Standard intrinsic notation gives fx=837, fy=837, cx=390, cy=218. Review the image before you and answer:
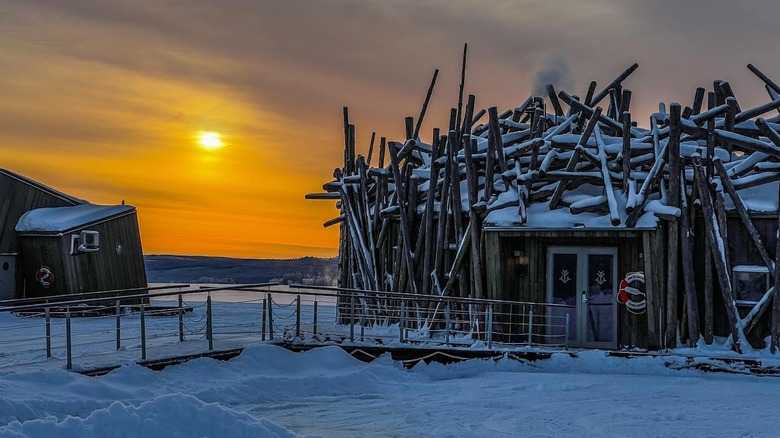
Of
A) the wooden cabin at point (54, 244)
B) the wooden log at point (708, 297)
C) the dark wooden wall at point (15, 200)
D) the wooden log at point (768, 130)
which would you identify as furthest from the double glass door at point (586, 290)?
the dark wooden wall at point (15, 200)

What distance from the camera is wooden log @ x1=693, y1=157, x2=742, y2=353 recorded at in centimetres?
1576

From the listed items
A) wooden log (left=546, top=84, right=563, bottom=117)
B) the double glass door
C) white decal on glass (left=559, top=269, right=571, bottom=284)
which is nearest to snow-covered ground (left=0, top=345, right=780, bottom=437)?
the double glass door

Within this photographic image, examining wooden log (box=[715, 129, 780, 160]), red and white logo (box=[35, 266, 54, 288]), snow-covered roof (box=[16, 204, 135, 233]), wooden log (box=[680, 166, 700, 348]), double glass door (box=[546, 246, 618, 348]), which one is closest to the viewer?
wooden log (box=[680, 166, 700, 348])

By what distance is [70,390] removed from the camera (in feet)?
34.6

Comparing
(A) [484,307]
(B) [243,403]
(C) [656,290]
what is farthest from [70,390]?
(C) [656,290]

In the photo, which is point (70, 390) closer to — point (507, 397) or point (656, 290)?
point (507, 397)

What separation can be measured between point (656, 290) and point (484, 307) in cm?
352

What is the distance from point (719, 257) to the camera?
1577 centimetres

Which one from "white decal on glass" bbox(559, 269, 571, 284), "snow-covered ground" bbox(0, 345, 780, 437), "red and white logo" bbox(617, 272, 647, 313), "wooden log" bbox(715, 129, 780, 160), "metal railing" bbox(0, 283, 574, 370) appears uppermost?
"wooden log" bbox(715, 129, 780, 160)

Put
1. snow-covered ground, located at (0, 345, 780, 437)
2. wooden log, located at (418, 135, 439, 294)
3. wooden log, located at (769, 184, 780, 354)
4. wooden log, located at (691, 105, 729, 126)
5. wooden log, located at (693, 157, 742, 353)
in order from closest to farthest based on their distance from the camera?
snow-covered ground, located at (0, 345, 780, 437)
wooden log, located at (769, 184, 780, 354)
wooden log, located at (693, 157, 742, 353)
wooden log, located at (691, 105, 729, 126)
wooden log, located at (418, 135, 439, 294)

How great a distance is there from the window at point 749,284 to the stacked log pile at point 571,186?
0.36 meters

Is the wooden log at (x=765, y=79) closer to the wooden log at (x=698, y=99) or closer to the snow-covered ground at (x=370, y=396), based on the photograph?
the wooden log at (x=698, y=99)

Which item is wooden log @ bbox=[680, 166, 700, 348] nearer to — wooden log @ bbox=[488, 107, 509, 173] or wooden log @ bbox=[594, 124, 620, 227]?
wooden log @ bbox=[594, 124, 620, 227]

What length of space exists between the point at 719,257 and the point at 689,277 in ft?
2.20
